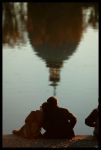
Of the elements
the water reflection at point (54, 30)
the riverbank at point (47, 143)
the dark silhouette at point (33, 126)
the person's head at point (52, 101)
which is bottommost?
the riverbank at point (47, 143)

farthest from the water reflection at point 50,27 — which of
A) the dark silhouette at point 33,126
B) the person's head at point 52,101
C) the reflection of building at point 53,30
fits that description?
the person's head at point 52,101

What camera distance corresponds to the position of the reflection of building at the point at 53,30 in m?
15.6

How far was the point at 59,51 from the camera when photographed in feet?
55.3

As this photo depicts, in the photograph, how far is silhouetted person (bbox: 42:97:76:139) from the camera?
960 cm

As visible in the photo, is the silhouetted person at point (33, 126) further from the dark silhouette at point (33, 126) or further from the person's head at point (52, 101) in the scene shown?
the person's head at point (52, 101)

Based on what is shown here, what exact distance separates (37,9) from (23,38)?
1.13 meters

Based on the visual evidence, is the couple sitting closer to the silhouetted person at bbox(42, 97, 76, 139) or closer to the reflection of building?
the silhouetted person at bbox(42, 97, 76, 139)

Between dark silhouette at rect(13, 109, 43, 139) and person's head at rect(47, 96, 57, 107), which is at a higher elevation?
person's head at rect(47, 96, 57, 107)

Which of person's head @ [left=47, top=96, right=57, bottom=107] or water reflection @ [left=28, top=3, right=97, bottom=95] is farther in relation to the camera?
water reflection @ [left=28, top=3, right=97, bottom=95]

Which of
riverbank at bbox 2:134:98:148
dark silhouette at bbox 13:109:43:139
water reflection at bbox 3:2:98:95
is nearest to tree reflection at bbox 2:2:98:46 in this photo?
water reflection at bbox 3:2:98:95

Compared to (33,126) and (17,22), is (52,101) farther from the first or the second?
(17,22)

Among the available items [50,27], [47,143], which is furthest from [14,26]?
[47,143]

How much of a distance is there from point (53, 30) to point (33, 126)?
684cm

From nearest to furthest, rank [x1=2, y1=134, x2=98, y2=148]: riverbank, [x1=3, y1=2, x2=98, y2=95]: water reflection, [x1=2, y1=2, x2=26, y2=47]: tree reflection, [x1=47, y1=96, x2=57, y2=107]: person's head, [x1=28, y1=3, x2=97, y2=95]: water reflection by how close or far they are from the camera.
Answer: [x1=2, y1=134, x2=98, y2=148]: riverbank < [x1=47, y1=96, x2=57, y2=107]: person's head < [x1=2, y1=2, x2=26, y2=47]: tree reflection < [x1=3, y1=2, x2=98, y2=95]: water reflection < [x1=28, y1=3, x2=97, y2=95]: water reflection
